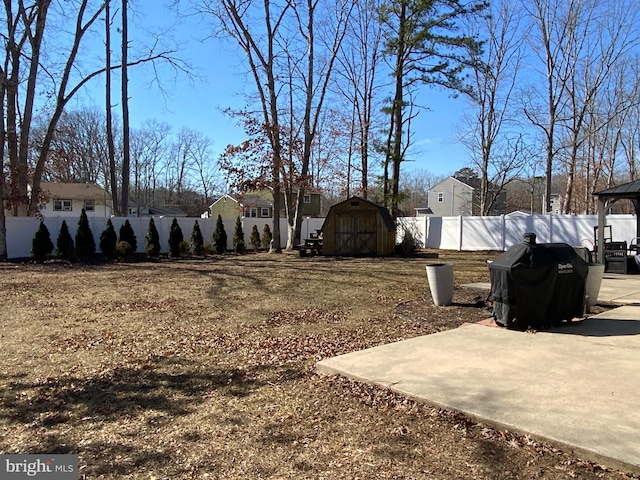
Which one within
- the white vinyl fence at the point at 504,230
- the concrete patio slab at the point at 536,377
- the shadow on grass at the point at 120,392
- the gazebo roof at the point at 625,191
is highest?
the gazebo roof at the point at 625,191

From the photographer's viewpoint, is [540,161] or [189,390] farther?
[540,161]

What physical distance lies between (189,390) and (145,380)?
550 mm

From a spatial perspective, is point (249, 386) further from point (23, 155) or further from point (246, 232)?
point (246, 232)

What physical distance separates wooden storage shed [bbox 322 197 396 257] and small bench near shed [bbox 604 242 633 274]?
27.0ft

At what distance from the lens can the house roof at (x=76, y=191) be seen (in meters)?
43.0

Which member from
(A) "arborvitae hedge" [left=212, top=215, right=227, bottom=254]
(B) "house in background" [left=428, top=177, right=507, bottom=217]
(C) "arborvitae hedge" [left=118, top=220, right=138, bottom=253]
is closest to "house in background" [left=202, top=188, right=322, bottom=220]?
(B) "house in background" [left=428, top=177, right=507, bottom=217]

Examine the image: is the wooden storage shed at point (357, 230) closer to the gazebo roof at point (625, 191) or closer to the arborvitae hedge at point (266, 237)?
the arborvitae hedge at point (266, 237)

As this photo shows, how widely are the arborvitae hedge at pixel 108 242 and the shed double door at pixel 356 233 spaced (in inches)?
338

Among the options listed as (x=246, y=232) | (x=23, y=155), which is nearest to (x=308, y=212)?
(x=246, y=232)

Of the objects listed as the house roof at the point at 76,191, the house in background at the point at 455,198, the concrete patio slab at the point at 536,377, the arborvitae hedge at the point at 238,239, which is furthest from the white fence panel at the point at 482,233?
the house roof at the point at 76,191

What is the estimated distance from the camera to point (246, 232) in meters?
24.7

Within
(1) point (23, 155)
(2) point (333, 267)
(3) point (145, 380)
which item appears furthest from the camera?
(1) point (23, 155)

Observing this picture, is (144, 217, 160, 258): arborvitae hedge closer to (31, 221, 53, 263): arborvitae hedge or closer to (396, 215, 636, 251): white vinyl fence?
(31, 221, 53, 263): arborvitae hedge

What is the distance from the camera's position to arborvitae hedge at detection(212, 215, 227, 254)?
69.3ft
